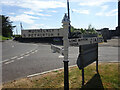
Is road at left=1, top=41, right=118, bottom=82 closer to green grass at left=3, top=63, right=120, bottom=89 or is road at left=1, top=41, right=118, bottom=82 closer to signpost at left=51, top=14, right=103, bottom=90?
green grass at left=3, top=63, right=120, bottom=89

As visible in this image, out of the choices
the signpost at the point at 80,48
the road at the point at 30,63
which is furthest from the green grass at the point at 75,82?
the road at the point at 30,63

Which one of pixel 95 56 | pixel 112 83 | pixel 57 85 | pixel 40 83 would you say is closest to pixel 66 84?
pixel 57 85

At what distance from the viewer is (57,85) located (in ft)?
12.0

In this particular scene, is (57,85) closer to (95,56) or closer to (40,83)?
(40,83)

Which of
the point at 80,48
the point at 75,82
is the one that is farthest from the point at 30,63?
the point at 80,48

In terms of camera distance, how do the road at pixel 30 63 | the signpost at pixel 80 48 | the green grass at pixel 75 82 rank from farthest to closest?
the road at pixel 30 63
the green grass at pixel 75 82
the signpost at pixel 80 48

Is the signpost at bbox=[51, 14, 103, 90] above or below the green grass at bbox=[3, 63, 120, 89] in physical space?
above

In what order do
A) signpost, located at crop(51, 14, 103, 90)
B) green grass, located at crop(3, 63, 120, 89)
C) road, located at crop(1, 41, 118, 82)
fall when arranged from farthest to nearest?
road, located at crop(1, 41, 118, 82)
green grass, located at crop(3, 63, 120, 89)
signpost, located at crop(51, 14, 103, 90)

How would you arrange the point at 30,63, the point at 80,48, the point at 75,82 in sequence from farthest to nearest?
the point at 30,63
the point at 75,82
the point at 80,48

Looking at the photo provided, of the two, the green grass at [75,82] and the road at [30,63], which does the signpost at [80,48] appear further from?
the road at [30,63]

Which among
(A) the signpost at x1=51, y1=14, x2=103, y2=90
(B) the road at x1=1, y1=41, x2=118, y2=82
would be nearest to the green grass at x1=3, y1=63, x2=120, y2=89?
(A) the signpost at x1=51, y1=14, x2=103, y2=90

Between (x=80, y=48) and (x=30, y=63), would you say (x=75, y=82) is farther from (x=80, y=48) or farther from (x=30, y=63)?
(x=30, y=63)

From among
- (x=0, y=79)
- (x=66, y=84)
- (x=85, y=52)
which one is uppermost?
(x=85, y=52)

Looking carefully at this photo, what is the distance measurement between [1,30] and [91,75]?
271ft
